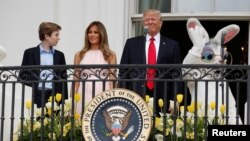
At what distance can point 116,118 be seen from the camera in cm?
766

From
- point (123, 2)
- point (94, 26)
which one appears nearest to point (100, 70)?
point (94, 26)

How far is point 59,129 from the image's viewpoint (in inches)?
311

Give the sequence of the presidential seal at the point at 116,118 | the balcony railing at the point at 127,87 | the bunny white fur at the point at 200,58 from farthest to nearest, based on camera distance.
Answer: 1. the bunny white fur at the point at 200,58
2. the balcony railing at the point at 127,87
3. the presidential seal at the point at 116,118

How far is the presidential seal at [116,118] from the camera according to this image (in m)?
7.58

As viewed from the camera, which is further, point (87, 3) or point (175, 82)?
point (87, 3)

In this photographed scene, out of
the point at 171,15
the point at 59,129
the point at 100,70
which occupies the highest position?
the point at 171,15

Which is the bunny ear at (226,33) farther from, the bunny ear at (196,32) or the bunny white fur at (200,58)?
the bunny ear at (196,32)

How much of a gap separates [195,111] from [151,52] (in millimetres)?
1616

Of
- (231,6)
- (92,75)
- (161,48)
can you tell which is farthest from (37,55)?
(231,6)

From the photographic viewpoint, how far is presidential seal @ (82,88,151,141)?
7.58 m

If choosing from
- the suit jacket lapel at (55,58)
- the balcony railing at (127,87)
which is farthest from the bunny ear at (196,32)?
the suit jacket lapel at (55,58)

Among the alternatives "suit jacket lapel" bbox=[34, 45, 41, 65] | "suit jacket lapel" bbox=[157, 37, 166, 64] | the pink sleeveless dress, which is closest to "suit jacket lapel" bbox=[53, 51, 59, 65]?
"suit jacket lapel" bbox=[34, 45, 41, 65]

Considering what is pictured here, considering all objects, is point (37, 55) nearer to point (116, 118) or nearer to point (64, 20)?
point (64, 20)

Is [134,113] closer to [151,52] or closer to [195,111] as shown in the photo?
[195,111]
